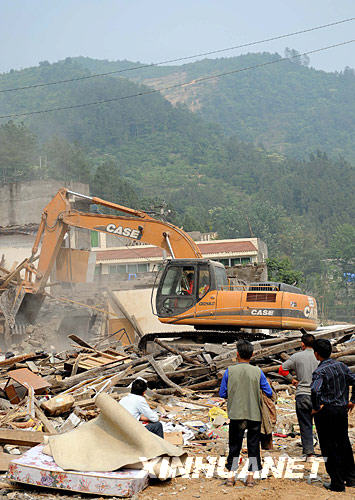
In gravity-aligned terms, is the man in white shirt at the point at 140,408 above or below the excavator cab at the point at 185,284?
below

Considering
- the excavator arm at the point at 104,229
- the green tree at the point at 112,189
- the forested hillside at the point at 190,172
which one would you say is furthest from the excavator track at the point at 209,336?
the green tree at the point at 112,189

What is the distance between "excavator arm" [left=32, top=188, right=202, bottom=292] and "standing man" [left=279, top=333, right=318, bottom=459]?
27.9 feet

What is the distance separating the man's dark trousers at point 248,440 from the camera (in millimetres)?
6109

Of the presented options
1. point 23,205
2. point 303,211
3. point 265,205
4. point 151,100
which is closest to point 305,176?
point 303,211

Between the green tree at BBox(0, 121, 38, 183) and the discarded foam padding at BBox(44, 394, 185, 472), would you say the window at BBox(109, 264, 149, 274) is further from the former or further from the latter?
the green tree at BBox(0, 121, 38, 183)

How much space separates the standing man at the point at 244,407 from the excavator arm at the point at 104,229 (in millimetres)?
9641

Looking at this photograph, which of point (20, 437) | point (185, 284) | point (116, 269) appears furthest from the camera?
point (116, 269)

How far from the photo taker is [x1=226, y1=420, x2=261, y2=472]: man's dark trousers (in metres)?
6.11

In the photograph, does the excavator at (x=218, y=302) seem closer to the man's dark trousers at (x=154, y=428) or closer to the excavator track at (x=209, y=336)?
the excavator track at (x=209, y=336)

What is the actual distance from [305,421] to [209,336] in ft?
24.3

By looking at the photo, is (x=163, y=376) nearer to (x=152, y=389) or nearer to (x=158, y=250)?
(x=152, y=389)

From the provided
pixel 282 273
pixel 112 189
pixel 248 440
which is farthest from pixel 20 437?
pixel 112 189

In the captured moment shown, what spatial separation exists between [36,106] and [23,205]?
118 meters

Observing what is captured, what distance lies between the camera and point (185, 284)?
14.4m
